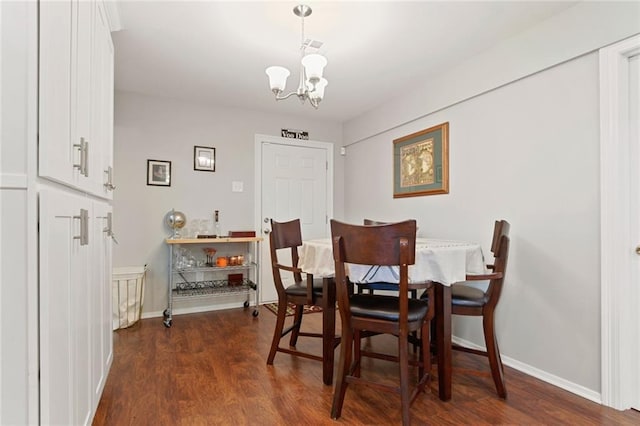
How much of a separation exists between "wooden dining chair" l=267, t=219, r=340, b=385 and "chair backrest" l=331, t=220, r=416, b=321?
452mm

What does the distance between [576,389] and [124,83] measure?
430 cm

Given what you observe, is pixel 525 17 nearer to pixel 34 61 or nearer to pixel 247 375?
pixel 34 61

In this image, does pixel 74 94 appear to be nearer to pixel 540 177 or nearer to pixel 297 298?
pixel 297 298

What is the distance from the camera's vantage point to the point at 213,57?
2.80 metres

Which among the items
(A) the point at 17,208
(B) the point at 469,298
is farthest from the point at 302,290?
(A) the point at 17,208

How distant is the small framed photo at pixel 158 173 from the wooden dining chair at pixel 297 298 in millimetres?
1843

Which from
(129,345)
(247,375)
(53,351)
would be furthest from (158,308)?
(53,351)

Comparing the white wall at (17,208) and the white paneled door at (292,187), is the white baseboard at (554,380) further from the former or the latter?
the white wall at (17,208)

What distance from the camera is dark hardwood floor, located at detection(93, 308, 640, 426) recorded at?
1.76 meters

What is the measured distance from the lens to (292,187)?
4.40 metres

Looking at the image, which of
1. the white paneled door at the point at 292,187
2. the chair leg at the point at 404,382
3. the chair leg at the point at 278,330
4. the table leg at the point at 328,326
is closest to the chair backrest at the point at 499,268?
the chair leg at the point at 404,382

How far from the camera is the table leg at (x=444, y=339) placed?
1.93 meters

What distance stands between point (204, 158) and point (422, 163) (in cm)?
237

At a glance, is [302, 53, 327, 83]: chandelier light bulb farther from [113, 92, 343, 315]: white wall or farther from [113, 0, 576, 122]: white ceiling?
[113, 92, 343, 315]: white wall
